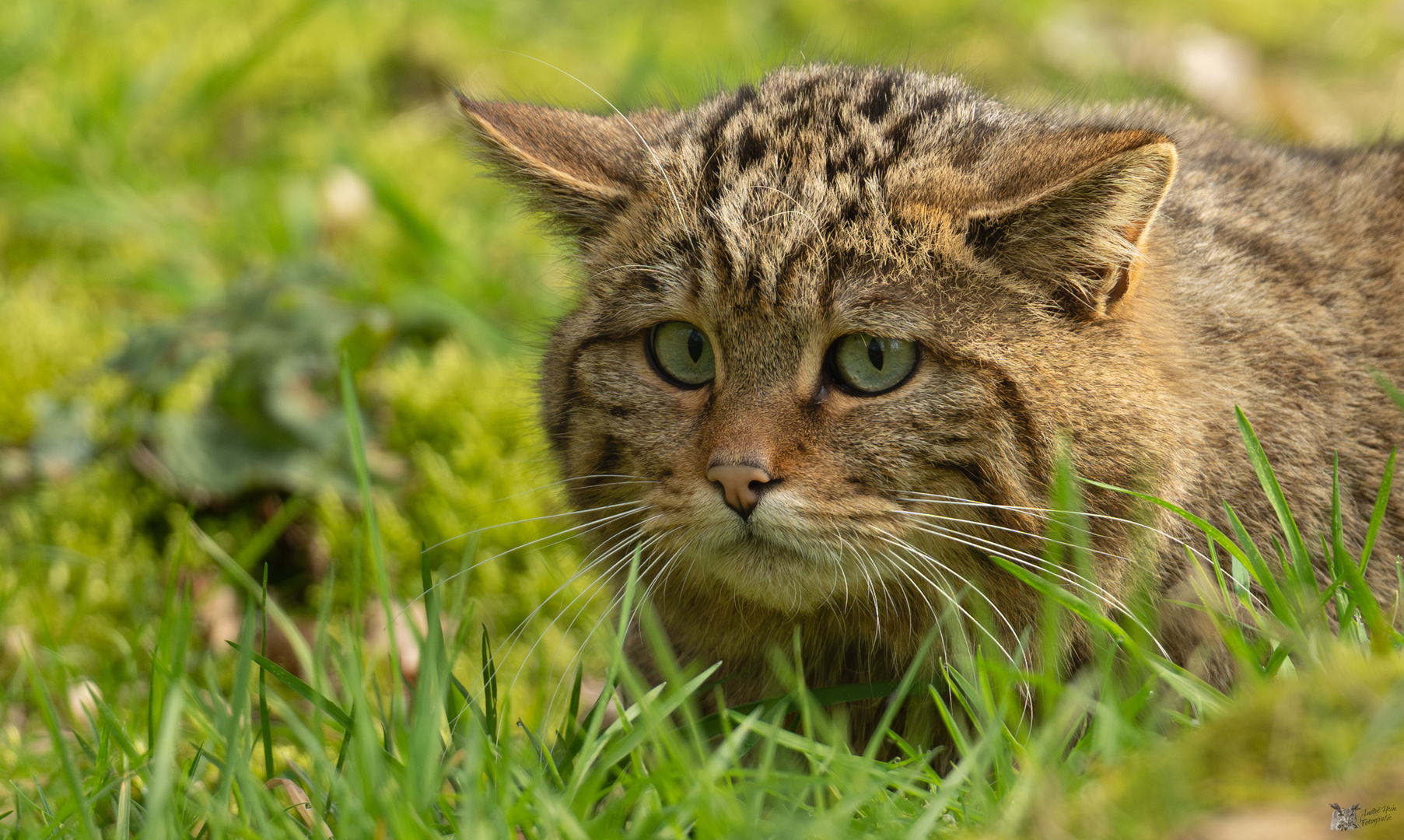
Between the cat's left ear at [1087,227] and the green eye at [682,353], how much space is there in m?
0.54

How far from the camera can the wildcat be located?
204 centimetres

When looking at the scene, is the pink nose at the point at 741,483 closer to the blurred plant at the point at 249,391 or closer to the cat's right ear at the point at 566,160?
the cat's right ear at the point at 566,160

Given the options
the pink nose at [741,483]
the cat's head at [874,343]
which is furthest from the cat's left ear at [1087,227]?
the pink nose at [741,483]

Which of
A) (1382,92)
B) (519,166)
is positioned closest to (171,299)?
(519,166)

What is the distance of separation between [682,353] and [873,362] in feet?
1.30

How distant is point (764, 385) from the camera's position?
211 centimetres

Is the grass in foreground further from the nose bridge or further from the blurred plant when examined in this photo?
the blurred plant

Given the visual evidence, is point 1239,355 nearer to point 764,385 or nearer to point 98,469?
point 764,385

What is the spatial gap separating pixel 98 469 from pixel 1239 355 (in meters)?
3.15

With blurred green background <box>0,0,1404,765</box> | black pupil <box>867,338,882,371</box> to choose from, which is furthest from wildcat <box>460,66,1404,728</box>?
blurred green background <box>0,0,1404,765</box>

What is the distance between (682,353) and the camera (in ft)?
7.52

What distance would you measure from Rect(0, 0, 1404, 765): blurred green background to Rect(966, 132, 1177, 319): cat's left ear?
109cm

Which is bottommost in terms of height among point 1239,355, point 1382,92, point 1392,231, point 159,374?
point 159,374

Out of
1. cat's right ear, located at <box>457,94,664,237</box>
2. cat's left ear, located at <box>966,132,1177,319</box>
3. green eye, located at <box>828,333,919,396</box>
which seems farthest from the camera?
cat's right ear, located at <box>457,94,664,237</box>
